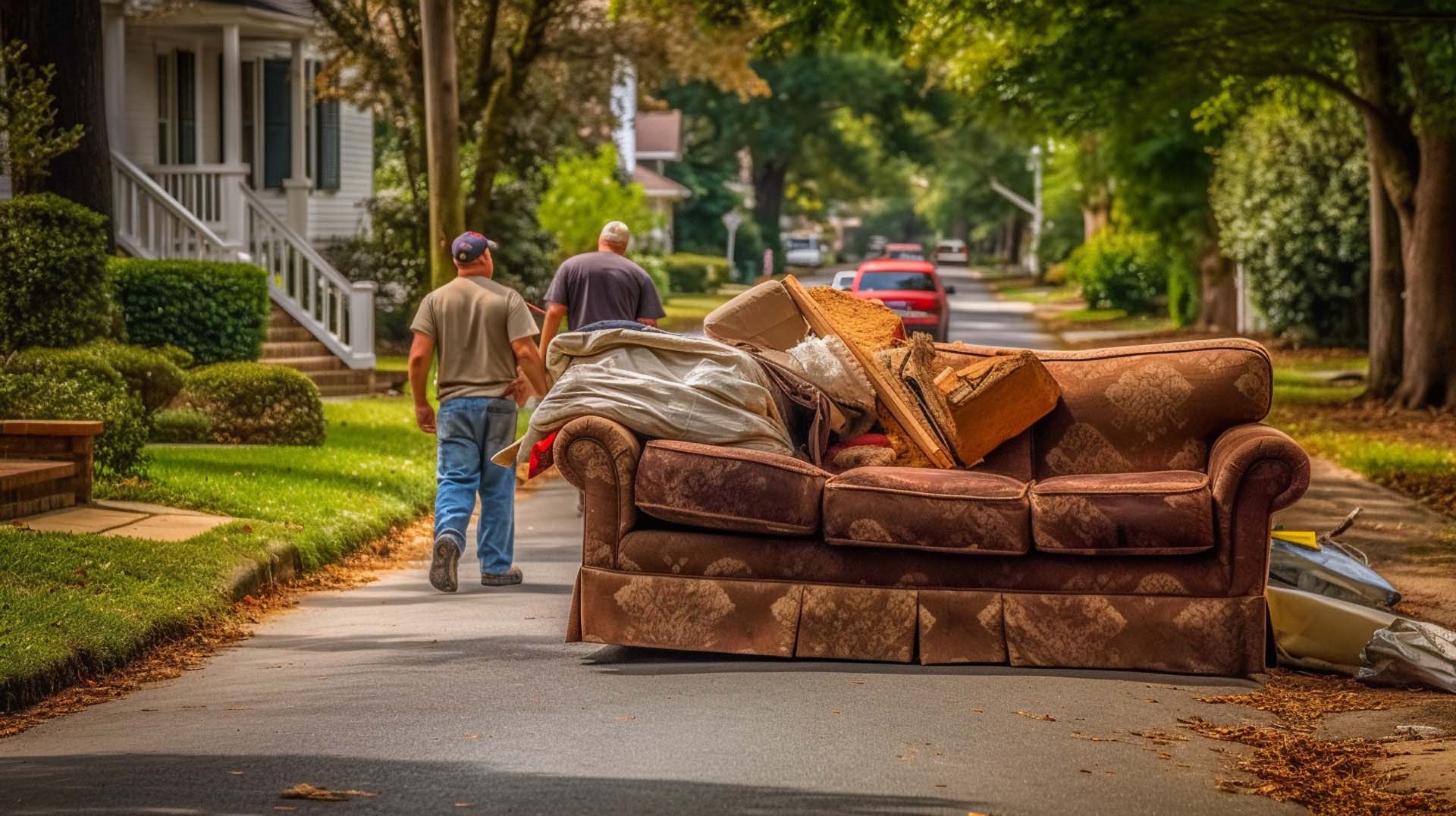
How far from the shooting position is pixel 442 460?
9820mm

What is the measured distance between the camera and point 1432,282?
21.7 meters

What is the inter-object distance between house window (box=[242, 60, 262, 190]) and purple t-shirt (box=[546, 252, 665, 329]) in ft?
54.1

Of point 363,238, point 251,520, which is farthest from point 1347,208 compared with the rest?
point 251,520

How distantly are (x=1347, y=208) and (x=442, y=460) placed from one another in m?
23.7

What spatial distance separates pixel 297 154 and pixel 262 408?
494 inches

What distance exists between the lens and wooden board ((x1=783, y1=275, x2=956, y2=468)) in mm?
8625

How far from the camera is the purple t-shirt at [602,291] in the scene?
1212cm

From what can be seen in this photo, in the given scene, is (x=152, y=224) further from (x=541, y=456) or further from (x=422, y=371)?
(x=541, y=456)

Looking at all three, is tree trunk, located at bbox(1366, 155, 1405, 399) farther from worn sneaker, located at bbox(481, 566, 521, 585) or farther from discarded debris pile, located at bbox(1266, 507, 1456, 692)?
worn sneaker, located at bbox(481, 566, 521, 585)

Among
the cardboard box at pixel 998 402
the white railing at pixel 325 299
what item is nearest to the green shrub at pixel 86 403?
the cardboard box at pixel 998 402

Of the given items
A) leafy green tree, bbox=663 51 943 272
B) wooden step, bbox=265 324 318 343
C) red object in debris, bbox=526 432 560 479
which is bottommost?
wooden step, bbox=265 324 318 343

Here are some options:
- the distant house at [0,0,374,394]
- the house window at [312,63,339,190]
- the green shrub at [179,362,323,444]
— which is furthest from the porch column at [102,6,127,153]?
the green shrub at [179,362,323,444]

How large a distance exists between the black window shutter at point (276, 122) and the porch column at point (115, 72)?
3897 millimetres

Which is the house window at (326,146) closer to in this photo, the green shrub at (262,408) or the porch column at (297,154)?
the porch column at (297,154)
